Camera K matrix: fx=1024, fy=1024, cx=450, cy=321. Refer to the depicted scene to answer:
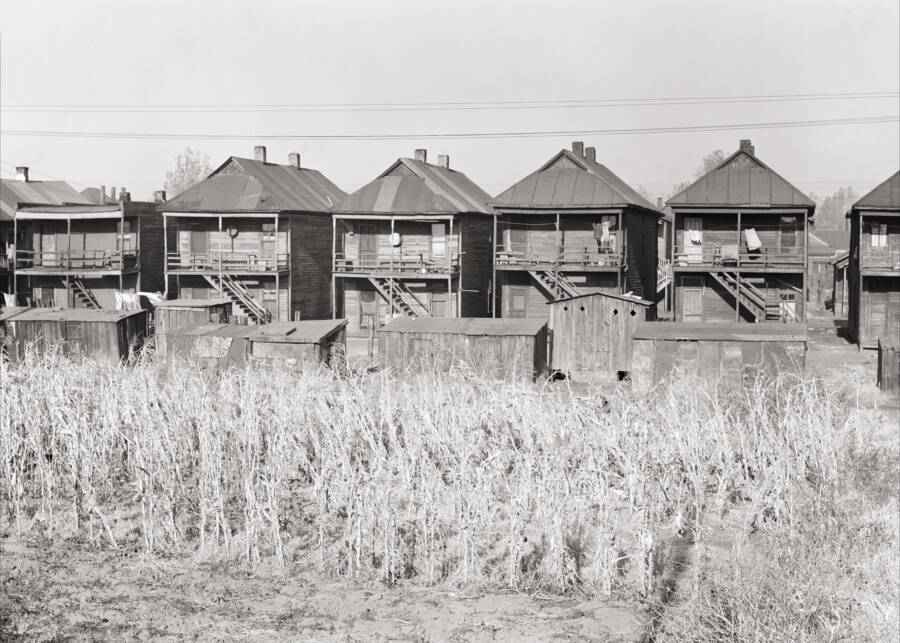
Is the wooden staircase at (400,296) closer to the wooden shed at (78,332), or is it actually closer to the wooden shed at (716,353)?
the wooden shed at (78,332)

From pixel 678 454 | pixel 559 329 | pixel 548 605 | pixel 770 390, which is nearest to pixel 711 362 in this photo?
pixel 770 390

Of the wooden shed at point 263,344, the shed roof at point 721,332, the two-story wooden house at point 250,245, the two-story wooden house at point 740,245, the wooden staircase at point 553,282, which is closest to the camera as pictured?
the shed roof at point 721,332

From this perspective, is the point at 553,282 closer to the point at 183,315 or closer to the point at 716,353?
the point at 716,353

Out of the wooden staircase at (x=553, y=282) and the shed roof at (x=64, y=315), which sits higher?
the wooden staircase at (x=553, y=282)

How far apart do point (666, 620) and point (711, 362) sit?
15.0 m

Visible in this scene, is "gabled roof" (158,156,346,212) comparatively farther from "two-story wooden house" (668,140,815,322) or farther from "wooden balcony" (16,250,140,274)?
"two-story wooden house" (668,140,815,322)

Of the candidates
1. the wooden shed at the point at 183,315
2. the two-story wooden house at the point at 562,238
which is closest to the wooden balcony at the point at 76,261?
the wooden shed at the point at 183,315

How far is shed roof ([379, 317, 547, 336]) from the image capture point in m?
30.0

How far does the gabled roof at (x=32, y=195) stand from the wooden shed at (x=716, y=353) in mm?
32727

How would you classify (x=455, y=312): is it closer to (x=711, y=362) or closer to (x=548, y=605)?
(x=711, y=362)

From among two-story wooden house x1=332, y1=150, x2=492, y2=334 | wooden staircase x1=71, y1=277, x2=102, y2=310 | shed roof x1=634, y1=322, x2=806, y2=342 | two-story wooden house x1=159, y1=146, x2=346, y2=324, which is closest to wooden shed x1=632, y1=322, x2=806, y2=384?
shed roof x1=634, y1=322, x2=806, y2=342

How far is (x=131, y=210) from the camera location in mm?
45938

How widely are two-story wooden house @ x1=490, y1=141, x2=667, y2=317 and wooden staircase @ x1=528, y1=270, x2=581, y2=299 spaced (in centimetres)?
4

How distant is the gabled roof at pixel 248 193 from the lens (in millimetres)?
43156
